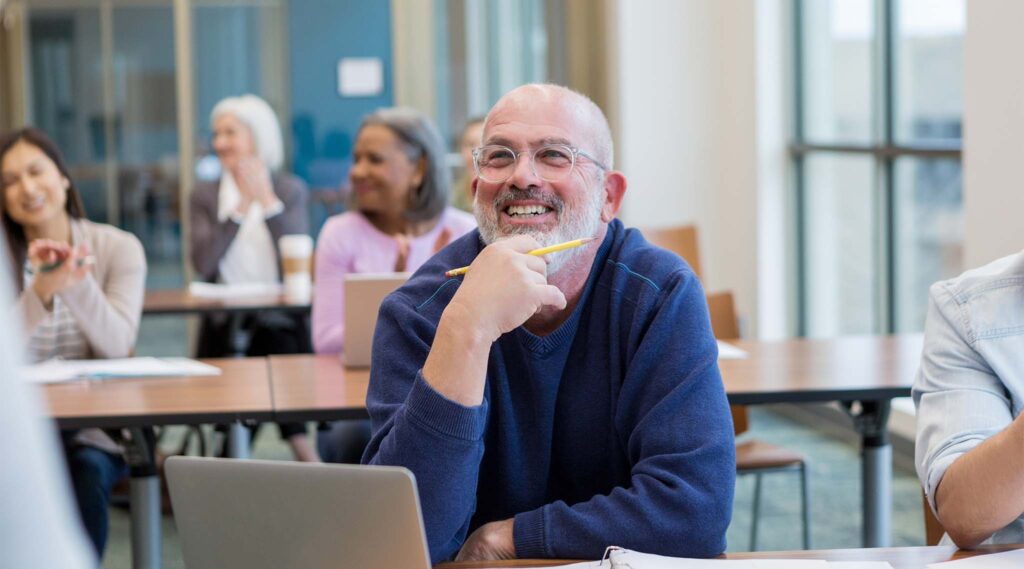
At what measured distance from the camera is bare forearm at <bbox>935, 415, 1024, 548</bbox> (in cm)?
157

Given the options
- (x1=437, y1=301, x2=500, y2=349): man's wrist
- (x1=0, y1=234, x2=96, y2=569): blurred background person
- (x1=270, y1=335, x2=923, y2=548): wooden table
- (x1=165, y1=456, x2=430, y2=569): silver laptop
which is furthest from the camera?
(x1=270, y1=335, x2=923, y2=548): wooden table

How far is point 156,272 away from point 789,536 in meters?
4.57

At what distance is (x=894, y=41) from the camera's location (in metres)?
5.05

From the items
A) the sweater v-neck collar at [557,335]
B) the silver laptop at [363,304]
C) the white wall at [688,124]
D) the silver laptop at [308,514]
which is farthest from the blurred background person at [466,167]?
the silver laptop at [308,514]

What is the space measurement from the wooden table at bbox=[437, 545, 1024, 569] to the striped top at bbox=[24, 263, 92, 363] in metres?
2.02

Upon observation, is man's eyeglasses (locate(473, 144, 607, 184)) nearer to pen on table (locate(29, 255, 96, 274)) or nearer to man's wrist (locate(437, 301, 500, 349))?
man's wrist (locate(437, 301, 500, 349))

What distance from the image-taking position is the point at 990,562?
1.52 metres

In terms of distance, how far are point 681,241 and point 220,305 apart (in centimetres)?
161

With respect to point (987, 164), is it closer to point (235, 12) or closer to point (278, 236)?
point (278, 236)

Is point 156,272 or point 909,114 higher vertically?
Result: point 909,114

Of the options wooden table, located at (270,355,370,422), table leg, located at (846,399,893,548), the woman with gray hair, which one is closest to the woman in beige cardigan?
wooden table, located at (270,355,370,422)

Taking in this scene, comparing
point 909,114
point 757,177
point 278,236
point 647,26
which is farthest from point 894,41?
point 278,236

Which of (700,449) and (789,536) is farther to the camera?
(789,536)

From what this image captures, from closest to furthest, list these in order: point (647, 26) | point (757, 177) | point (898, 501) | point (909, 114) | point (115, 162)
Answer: point (898, 501) → point (909, 114) → point (757, 177) → point (647, 26) → point (115, 162)
